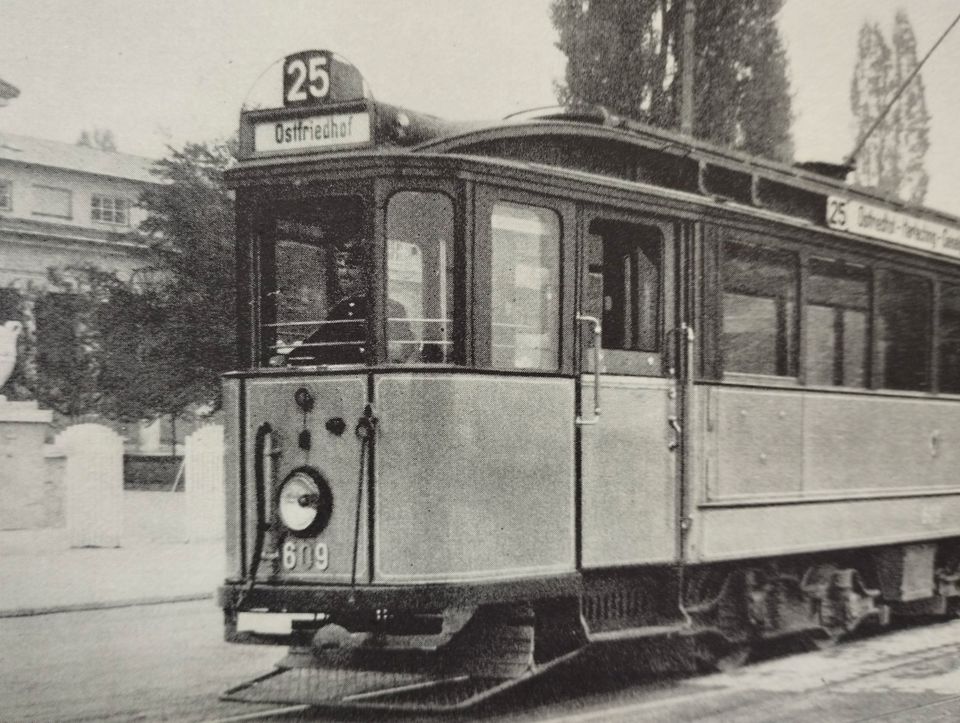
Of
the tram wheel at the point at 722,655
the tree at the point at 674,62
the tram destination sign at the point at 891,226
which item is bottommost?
the tram wheel at the point at 722,655

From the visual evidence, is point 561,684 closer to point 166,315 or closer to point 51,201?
point 51,201

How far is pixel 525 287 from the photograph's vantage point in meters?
6.24

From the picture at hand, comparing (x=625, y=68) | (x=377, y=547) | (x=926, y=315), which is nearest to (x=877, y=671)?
(x=926, y=315)

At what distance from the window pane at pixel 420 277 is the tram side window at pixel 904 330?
422 cm

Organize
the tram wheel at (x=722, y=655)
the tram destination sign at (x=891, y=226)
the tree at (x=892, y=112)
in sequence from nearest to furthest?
the tram wheel at (x=722, y=655)
the tram destination sign at (x=891, y=226)
the tree at (x=892, y=112)

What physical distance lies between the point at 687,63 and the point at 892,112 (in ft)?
13.0

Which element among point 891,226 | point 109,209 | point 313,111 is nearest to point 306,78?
point 313,111

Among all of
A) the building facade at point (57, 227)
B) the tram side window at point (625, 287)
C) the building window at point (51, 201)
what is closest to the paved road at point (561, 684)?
the tram side window at point (625, 287)

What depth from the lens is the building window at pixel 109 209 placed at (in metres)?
14.0

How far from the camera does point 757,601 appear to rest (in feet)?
25.1

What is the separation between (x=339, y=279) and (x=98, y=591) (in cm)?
604

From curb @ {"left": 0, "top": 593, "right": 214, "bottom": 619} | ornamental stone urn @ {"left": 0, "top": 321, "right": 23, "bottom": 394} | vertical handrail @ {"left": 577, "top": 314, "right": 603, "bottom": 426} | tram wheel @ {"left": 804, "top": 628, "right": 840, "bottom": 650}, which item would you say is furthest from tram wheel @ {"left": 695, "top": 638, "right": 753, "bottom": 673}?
ornamental stone urn @ {"left": 0, "top": 321, "right": 23, "bottom": 394}

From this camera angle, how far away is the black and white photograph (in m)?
5.87

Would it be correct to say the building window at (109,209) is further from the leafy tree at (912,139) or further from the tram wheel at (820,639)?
the tram wheel at (820,639)
